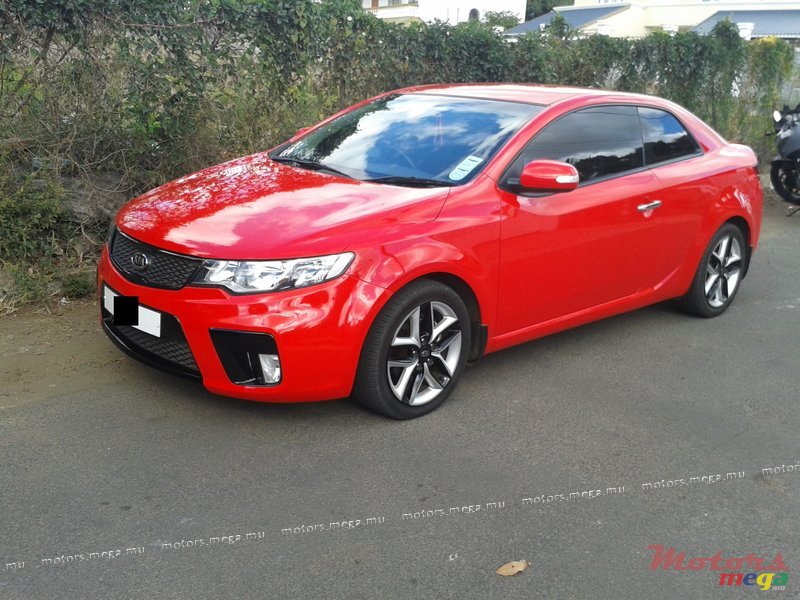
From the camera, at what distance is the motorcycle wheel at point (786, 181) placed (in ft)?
34.2

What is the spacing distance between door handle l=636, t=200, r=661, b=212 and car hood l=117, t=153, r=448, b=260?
145cm

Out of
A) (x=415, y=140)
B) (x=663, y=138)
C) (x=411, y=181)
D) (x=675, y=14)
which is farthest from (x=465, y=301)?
(x=675, y=14)

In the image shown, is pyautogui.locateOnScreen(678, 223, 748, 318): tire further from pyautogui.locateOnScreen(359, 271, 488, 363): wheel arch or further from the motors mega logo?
the motors mega logo

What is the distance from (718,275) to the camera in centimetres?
634

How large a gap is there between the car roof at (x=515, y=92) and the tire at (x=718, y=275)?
1.20 metres

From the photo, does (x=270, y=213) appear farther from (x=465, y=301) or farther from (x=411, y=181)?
(x=465, y=301)

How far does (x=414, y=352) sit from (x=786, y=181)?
7.76m

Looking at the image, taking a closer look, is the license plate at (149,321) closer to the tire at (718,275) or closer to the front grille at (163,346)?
the front grille at (163,346)

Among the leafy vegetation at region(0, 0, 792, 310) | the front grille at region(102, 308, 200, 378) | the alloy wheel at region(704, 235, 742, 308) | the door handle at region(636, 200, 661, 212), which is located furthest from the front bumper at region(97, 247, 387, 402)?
the alloy wheel at region(704, 235, 742, 308)

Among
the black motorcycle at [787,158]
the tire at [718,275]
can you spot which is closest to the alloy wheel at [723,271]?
Answer: the tire at [718,275]

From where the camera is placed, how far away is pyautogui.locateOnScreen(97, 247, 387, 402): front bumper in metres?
3.97

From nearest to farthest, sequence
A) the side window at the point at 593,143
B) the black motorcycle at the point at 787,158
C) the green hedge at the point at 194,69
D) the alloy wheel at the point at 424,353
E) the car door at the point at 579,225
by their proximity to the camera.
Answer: the alloy wheel at the point at 424,353 < the car door at the point at 579,225 < the side window at the point at 593,143 < the green hedge at the point at 194,69 < the black motorcycle at the point at 787,158

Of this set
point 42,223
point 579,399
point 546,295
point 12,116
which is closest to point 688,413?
point 579,399

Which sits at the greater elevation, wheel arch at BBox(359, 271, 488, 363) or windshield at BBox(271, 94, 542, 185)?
windshield at BBox(271, 94, 542, 185)
